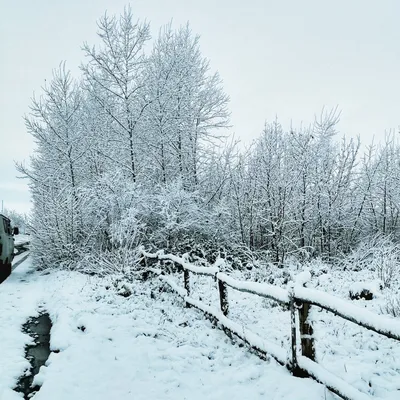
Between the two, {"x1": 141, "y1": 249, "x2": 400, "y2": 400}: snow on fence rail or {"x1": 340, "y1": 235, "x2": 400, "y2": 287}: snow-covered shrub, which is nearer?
{"x1": 141, "y1": 249, "x2": 400, "y2": 400}: snow on fence rail

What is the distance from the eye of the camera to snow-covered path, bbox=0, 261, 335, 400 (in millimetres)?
3947

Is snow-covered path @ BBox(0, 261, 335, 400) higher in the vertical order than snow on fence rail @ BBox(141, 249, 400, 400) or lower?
lower

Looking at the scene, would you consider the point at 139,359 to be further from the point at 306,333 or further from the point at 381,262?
the point at 381,262

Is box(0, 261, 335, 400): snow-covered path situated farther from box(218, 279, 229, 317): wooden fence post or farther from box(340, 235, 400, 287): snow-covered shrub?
box(340, 235, 400, 287): snow-covered shrub

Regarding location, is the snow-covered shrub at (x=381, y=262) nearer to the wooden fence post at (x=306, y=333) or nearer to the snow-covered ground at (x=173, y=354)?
the snow-covered ground at (x=173, y=354)

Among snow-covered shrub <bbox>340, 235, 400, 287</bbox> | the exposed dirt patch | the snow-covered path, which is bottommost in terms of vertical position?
the exposed dirt patch

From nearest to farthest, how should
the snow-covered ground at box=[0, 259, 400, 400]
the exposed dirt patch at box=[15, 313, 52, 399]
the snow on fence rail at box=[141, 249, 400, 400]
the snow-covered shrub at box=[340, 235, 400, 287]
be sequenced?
the snow on fence rail at box=[141, 249, 400, 400]
the snow-covered ground at box=[0, 259, 400, 400]
the exposed dirt patch at box=[15, 313, 52, 399]
the snow-covered shrub at box=[340, 235, 400, 287]

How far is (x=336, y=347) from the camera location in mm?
4805

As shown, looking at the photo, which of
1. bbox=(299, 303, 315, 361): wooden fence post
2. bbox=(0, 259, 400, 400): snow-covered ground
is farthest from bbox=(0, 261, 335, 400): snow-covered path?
bbox=(299, 303, 315, 361): wooden fence post

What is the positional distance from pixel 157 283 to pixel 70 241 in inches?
239

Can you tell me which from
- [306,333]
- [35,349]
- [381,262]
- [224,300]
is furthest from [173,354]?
[381,262]

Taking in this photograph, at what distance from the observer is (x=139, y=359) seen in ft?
16.2

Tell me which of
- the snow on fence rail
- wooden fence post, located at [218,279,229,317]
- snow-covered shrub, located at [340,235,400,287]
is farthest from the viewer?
snow-covered shrub, located at [340,235,400,287]

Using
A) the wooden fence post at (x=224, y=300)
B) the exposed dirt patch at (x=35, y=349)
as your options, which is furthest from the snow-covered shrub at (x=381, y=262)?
the exposed dirt patch at (x=35, y=349)
